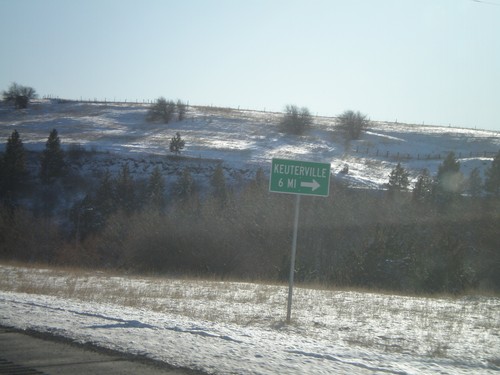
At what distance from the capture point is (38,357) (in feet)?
26.6

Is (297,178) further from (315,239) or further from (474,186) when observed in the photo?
(474,186)

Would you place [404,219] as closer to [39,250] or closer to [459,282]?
[459,282]

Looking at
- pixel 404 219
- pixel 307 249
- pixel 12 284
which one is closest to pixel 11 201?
pixel 307 249

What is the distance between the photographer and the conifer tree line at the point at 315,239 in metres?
27.5

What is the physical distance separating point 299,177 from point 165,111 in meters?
103

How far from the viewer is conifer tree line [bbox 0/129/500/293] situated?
90.2 feet

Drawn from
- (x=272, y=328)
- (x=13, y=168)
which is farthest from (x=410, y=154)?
(x=272, y=328)

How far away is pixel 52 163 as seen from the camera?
71000mm

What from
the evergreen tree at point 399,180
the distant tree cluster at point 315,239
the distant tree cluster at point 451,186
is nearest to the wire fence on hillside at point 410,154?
the evergreen tree at point 399,180

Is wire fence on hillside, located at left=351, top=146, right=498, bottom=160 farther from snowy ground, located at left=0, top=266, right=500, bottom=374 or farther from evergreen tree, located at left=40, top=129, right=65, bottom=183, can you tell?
snowy ground, located at left=0, top=266, right=500, bottom=374

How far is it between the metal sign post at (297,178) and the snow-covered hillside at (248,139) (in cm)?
5585

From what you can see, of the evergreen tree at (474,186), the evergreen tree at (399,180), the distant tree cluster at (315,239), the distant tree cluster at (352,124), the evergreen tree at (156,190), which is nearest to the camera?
the distant tree cluster at (315,239)

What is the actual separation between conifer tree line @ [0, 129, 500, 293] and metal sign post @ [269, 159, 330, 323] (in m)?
13.7

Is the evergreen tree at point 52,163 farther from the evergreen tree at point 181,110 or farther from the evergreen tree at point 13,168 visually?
the evergreen tree at point 181,110
